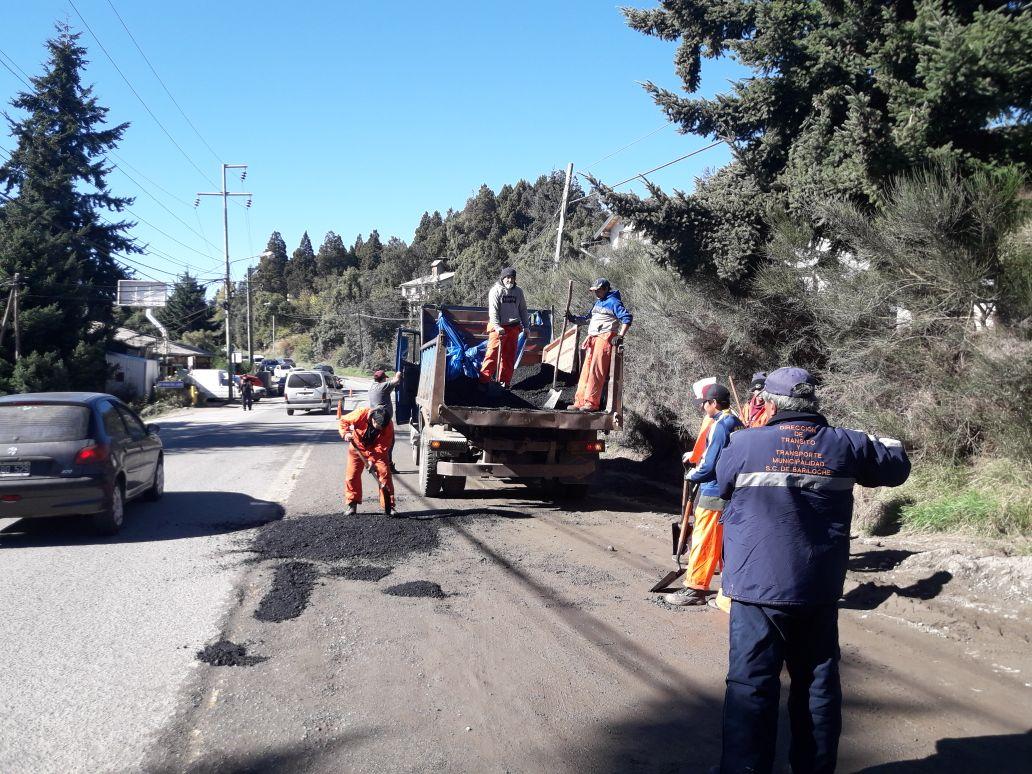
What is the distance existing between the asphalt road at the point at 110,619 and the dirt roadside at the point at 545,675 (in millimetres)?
260

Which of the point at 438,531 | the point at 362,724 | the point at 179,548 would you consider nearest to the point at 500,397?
the point at 438,531

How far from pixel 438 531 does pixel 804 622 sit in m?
5.89

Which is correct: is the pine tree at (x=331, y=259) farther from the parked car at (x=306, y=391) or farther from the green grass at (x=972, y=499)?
the green grass at (x=972, y=499)

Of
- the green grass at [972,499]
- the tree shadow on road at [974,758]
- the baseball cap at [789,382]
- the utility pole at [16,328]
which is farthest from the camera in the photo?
the utility pole at [16,328]

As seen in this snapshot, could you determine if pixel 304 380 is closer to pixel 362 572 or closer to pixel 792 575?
pixel 362 572

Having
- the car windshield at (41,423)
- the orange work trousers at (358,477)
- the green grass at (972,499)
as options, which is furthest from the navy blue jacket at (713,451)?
the car windshield at (41,423)

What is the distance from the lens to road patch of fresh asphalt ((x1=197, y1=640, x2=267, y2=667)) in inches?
191

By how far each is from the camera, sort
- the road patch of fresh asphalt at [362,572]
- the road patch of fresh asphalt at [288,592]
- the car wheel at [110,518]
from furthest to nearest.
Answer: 1. the car wheel at [110,518]
2. the road patch of fresh asphalt at [362,572]
3. the road patch of fresh asphalt at [288,592]

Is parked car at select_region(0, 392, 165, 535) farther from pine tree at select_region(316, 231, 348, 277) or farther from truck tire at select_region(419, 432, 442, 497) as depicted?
pine tree at select_region(316, 231, 348, 277)

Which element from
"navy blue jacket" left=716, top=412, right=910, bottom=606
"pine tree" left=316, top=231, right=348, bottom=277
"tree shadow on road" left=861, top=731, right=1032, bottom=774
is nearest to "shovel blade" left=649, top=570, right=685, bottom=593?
"tree shadow on road" left=861, top=731, right=1032, bottom=774

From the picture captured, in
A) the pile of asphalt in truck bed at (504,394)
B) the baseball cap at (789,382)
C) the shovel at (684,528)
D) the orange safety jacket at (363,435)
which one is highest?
the baseball cap at (789,382)

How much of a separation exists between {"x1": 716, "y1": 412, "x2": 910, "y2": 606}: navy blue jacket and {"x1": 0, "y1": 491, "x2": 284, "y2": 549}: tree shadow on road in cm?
690

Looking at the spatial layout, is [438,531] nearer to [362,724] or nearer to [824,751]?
[362,724]

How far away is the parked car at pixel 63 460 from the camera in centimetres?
786
